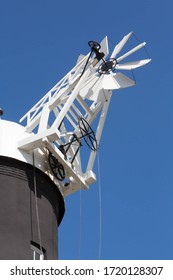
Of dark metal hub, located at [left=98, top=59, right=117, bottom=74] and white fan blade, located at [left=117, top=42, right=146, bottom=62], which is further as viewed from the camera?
white fan blade, located at [left=117, top=42, right=146, bottom=62]

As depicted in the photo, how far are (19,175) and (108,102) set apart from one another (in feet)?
21.6

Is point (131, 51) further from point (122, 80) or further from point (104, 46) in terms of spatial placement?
point (122, 80)

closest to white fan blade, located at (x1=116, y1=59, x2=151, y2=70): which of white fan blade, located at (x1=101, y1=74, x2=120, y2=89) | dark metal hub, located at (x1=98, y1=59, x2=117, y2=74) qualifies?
dark metal hub, located at (x1=98, y1=59, x2=117, y2=74)

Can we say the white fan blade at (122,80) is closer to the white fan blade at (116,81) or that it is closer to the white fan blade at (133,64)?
the white fan blade at (116,81)

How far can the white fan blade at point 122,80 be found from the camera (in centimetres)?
3738

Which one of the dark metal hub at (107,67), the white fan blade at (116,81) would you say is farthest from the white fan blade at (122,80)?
the dark metal hub at (107,67)

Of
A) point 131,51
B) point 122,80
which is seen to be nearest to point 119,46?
point 131,51

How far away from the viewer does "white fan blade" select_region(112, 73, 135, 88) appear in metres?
37.4

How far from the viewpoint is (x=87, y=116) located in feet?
127

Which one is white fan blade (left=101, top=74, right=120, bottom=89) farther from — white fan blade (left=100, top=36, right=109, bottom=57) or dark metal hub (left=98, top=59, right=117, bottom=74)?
white fan blade (left=100, top=36, right=109, bottom=57)

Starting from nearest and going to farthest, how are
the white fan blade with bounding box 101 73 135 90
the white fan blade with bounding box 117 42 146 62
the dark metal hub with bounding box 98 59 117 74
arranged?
1. the white fan blade with bounding box 101 73 135 90
2. the dark metal hub with bounding box 98 59 117 74
3. the white fan blade with bounding box 117 42 146 62

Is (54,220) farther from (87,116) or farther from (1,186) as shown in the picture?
(87,116)

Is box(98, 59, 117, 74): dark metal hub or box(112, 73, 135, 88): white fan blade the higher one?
box(98, 59, 117, 74): dark metal hub
